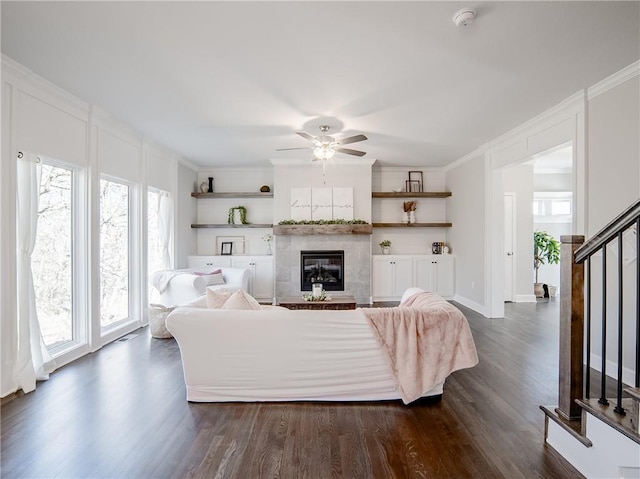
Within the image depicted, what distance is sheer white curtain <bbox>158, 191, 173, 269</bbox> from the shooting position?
18.2 feet

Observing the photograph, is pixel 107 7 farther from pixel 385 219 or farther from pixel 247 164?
pixel 385 219

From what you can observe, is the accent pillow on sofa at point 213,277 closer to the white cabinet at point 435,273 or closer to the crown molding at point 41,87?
the crown molding at point 41,87

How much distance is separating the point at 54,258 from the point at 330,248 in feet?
13.4

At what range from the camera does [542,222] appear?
25.2 feet

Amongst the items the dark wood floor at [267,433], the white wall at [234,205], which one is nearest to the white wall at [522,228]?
the dark wood floor at [267,433]

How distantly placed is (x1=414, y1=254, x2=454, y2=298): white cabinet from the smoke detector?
15.8ft

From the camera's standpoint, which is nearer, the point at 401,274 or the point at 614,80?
the point at 614,80

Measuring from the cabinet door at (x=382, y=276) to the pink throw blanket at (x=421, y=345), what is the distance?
3.98 metres

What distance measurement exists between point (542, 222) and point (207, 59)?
771 centimetres

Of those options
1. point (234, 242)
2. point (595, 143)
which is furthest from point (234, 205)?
point (595, 143)

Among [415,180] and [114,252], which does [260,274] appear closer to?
[114,252]

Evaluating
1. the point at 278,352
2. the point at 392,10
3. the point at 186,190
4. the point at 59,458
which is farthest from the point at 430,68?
the point at 186,190

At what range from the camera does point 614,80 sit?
3.04 metres

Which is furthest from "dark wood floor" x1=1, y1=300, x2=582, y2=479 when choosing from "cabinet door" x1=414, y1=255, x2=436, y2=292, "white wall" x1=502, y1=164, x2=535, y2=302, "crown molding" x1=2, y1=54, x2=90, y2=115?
"white wall" x1=502, y1=164, x2=535, y2=302
